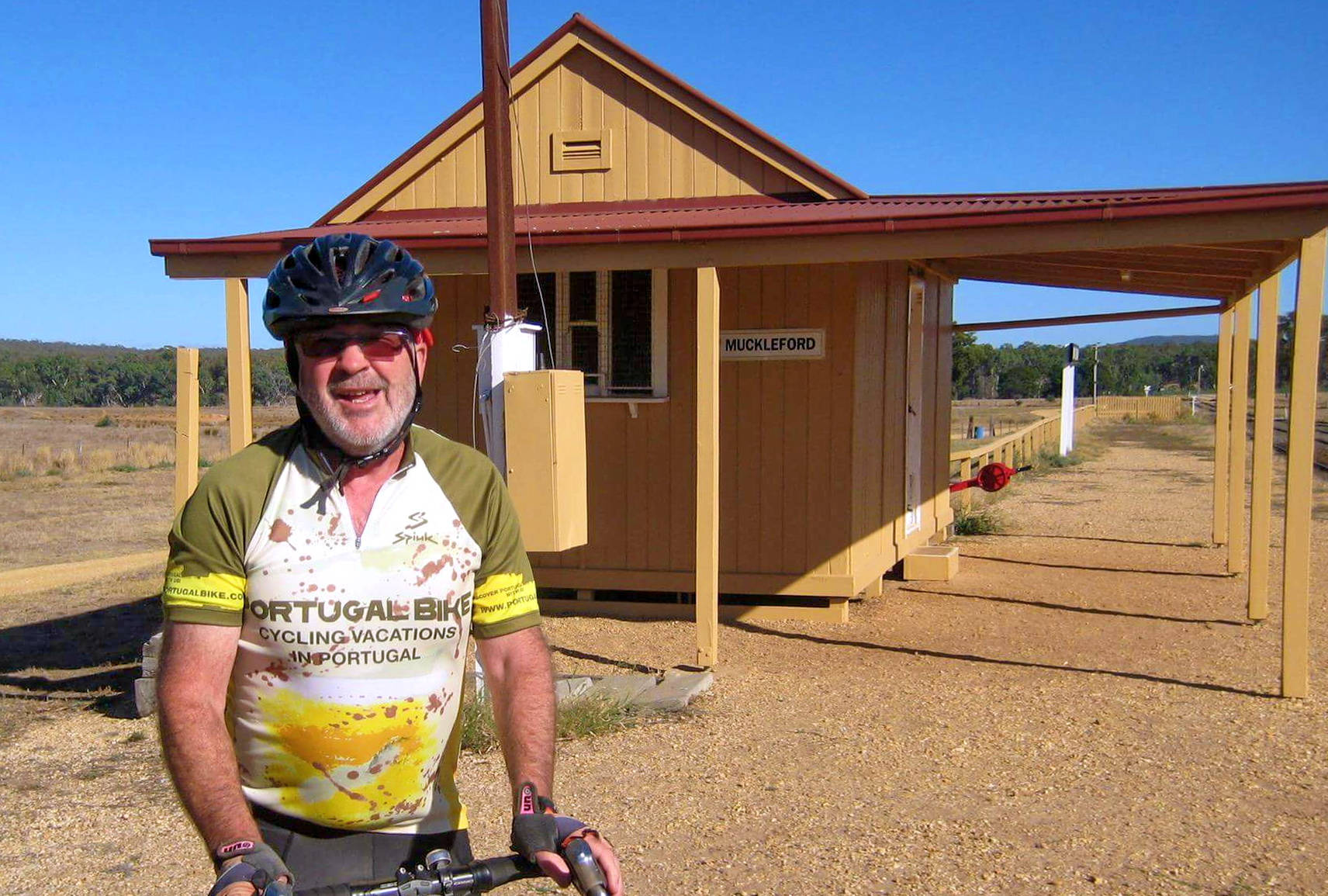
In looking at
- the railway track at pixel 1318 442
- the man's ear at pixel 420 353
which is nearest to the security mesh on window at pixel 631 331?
the man's ear at pixel 420 353

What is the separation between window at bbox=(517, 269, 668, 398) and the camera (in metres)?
8.84

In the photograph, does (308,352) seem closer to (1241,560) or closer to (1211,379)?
(1241,560)

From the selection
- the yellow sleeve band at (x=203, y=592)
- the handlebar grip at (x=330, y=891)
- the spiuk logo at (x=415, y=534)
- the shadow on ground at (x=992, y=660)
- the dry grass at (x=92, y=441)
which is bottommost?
the shadow on ground at (x=992, y=660)

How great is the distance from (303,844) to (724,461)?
702 cm

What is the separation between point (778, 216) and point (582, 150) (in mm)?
2462

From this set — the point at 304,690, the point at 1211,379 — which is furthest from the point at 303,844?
the point at 1211,379

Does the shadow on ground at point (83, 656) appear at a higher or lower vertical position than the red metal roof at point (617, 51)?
lower

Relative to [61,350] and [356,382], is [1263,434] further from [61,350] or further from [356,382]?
[61,350]

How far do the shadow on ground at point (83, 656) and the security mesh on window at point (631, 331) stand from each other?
377 cm

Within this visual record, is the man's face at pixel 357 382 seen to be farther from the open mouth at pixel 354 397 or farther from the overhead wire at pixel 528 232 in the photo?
the overhead wire at pixel 528 232

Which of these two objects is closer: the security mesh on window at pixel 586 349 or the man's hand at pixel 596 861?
the man's hand at pixel 596 861

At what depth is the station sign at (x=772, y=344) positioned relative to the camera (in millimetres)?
8664

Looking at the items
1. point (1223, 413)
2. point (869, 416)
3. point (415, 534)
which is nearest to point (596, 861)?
point (415, 534)

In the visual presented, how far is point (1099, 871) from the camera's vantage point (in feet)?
14.3
